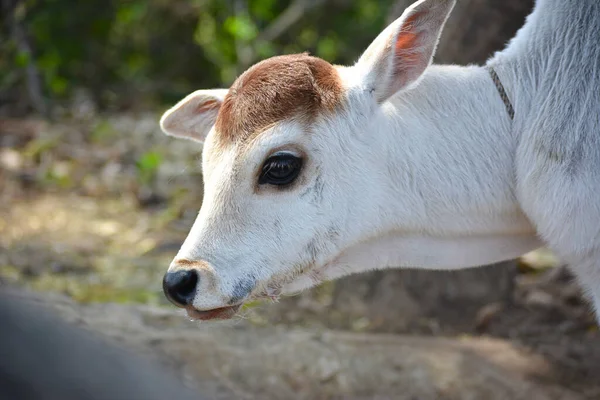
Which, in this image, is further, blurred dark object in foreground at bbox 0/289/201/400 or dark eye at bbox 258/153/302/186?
dark eye at bbox 258/153/302/186

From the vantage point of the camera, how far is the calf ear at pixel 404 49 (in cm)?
351

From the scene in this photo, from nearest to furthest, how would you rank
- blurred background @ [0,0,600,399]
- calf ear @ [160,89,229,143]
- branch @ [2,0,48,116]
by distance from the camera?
calf ear @ [160,89,229,143] → blurred background @ [0,0,600,399] → branch @ [2,0,48,116]

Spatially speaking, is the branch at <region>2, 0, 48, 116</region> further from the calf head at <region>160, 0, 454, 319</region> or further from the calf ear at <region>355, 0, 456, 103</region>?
the calf ear at <region>355, 0, 456, 103</region>

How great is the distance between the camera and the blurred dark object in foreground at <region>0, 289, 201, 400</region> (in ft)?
6.33

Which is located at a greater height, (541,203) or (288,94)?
(288,94)

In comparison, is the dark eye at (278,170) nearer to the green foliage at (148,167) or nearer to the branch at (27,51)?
the green foliage at (148,167)

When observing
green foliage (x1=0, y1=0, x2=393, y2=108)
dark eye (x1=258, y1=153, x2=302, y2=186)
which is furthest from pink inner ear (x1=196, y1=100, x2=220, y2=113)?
green foliage (x1=0, y1=0, x2=393, y2=108)

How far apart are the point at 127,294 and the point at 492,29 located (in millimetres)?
3125

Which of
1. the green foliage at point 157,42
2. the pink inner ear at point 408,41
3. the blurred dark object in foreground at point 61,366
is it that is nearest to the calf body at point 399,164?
the pink inner ear at point 408,41

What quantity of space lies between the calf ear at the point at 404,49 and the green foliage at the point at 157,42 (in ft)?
19.8

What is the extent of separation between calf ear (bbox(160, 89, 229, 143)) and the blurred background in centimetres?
84

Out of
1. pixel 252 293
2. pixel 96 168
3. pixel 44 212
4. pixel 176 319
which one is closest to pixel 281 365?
pixel 176 319

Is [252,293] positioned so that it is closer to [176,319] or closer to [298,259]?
[298,259]

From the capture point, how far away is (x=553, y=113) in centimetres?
368
